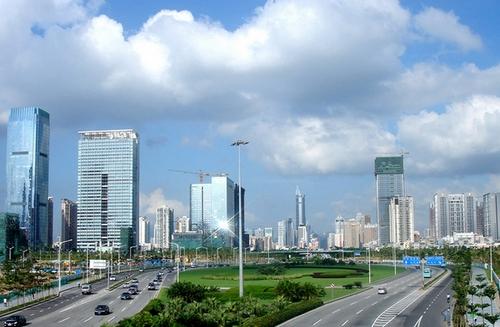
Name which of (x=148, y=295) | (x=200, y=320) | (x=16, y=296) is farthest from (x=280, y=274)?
(x=200, y=320)

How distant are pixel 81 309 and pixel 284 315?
85.2 ft

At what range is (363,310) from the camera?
226 ft

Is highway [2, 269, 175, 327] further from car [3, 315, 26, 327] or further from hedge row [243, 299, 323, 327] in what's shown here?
hedge row [243, 299, 323, 327]

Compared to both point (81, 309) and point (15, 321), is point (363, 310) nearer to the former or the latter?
point (81, 309)

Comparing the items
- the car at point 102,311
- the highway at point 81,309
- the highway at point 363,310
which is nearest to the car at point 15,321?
the highway at point 81,309

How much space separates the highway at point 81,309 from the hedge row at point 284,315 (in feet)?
48.9

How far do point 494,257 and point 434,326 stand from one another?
93.6 meters

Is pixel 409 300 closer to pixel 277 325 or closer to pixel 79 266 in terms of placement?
pixel 277 325

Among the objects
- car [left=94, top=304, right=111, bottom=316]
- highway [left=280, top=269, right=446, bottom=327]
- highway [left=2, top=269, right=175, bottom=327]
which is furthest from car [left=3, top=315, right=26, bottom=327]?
highway [left=280, top=269, right=446, bottom=327]

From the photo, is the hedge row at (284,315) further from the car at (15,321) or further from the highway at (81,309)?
the car at (15,321)

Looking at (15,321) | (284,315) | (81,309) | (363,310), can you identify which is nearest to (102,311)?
(81,309)

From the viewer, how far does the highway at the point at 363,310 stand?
57562mm

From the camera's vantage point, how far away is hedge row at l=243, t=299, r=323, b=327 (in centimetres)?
4914

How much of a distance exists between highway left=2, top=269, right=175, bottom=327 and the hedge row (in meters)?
14.9
